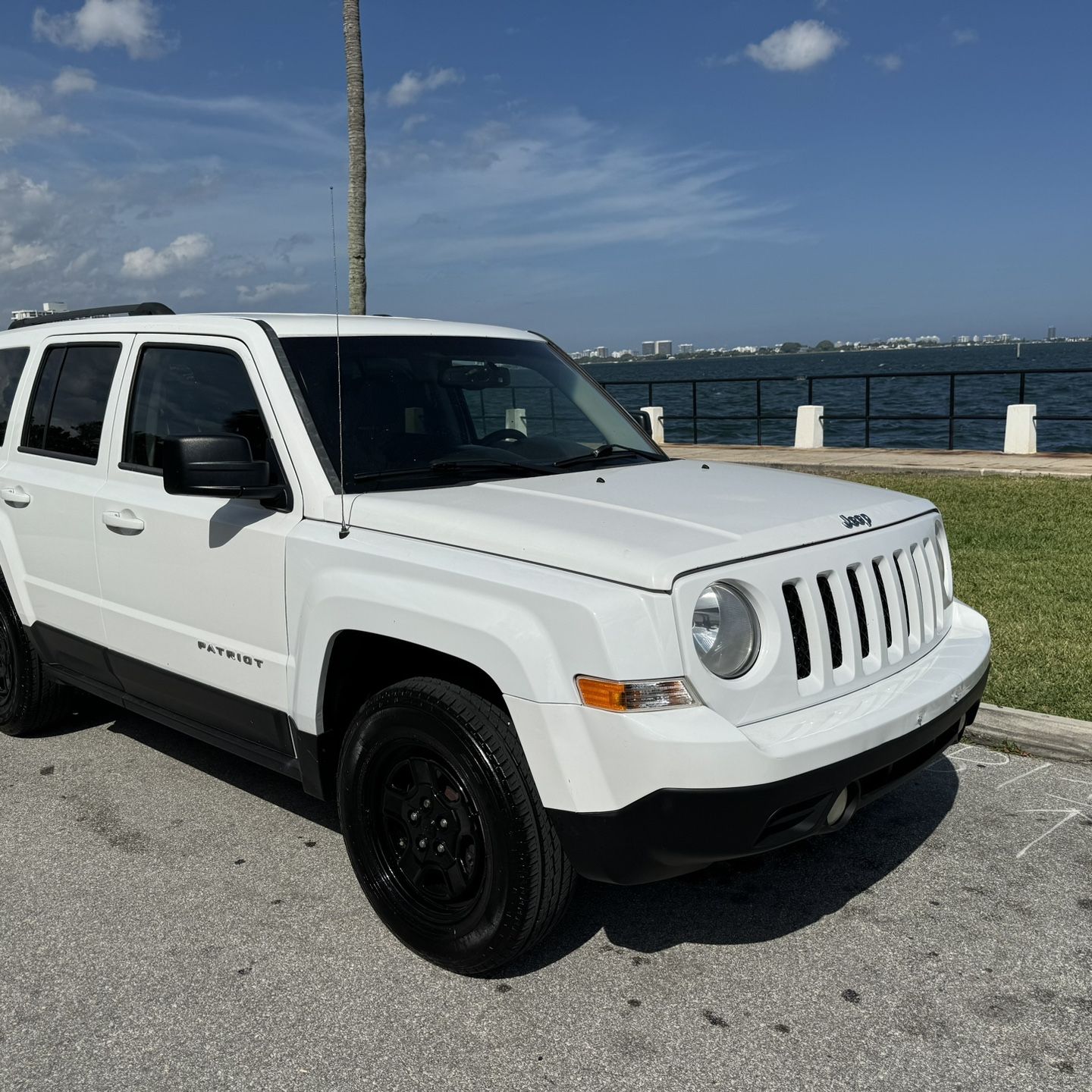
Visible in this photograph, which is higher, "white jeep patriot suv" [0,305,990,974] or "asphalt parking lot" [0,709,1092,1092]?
"white jeep patriot suv" [0,305,990,974]

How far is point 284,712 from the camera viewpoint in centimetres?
354

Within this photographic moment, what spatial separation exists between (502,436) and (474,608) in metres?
1.33

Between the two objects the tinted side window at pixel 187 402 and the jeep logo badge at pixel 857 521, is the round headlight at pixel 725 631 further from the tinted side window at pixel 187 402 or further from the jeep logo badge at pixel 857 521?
the tinted side window at pixel 187 402

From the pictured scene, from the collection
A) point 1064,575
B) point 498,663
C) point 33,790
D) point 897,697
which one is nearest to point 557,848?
point 498,663

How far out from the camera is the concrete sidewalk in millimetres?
13078

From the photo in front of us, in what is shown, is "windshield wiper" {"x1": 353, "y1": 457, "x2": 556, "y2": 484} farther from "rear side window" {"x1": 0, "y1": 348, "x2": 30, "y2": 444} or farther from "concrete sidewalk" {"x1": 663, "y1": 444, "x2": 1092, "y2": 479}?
"concrete sidewalk" {"x1": 663, "y1": 444, "x2": 1092, "y2": 479}

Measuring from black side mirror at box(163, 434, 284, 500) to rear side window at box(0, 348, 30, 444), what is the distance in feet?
6.96

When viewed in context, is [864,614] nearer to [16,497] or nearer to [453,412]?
[453,412]

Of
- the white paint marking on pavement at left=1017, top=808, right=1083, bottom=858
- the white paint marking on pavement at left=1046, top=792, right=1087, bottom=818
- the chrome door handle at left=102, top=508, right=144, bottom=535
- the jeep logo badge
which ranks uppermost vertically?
the jeep logo badge

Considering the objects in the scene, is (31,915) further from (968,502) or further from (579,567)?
(968,502)

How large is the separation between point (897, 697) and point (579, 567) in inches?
39.6

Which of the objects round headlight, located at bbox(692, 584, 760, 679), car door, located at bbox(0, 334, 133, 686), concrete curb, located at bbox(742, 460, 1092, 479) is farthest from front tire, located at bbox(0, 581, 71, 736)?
concrete curb, located at bbox(742, 460, 1092, 479)

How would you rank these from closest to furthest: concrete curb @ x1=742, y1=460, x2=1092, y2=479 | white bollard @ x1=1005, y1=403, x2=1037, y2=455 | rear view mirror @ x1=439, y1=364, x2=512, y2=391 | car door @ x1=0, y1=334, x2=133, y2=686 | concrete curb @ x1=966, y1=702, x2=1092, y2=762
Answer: rear view mirror @ x1=439, y1=364, x2=512, y2=391, car door @ x1=0, y1=334, x2=133, y2=686, concrete curb @ x1=966, y1=702, x2=1092, y2=762, concrete curb @ x1=742, y1=460, x2=1092, y2=479, white bollard @ x1=1005, y1=403, x2=1037, y2=455

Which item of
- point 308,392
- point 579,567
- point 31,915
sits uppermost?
point 308,392
